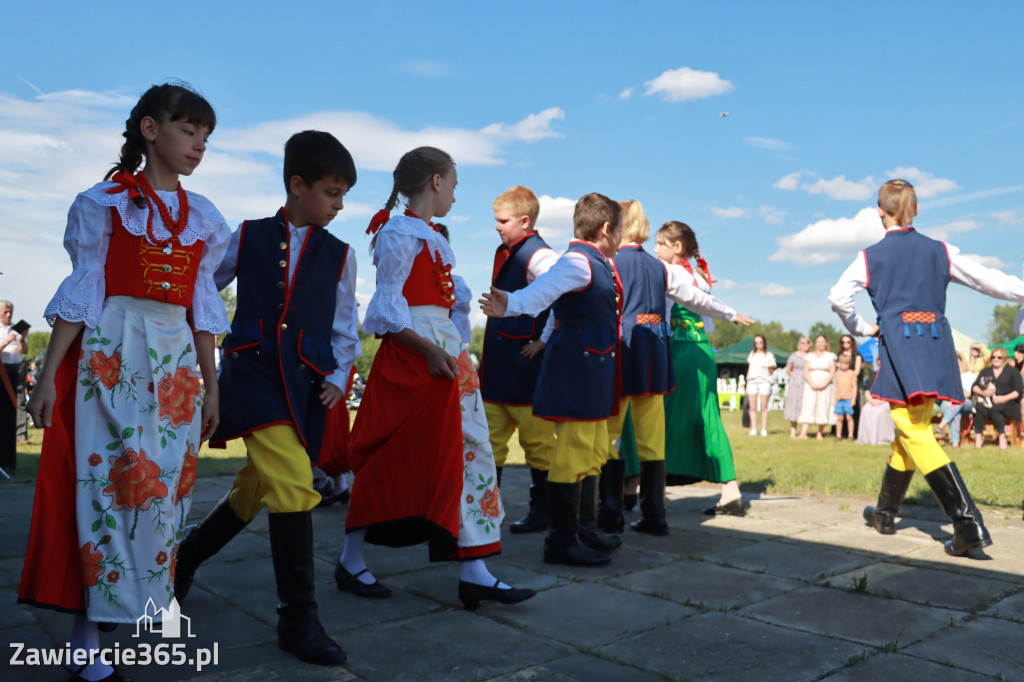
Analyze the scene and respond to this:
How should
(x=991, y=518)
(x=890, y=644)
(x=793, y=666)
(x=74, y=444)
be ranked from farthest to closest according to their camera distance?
(x=991, y=518)
(x=890, y=644)
(x=793, y=666)
(x=74, y=444)

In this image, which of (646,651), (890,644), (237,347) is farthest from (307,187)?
(890,644)

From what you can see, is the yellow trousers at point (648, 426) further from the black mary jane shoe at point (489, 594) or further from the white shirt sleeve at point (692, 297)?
the black mary jane shoe at point (489, 594)

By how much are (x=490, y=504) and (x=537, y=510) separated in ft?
5.88

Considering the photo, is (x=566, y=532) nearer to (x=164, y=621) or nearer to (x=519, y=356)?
(x=519, y=356)

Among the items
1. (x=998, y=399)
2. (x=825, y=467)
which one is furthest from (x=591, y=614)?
(x=998, y=399)

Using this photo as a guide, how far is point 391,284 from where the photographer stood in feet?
10.9

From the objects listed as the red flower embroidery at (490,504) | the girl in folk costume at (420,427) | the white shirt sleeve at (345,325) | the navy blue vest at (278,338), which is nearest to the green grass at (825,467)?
the red flower embroidery at (490,504)

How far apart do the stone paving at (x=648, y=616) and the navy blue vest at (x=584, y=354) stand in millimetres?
778

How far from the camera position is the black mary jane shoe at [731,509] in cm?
559

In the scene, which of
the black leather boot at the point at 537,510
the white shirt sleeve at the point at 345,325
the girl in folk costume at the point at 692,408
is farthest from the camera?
the girl in folk costume at the point at 692,408

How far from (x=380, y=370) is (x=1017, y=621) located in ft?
8.72

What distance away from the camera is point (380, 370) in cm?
345

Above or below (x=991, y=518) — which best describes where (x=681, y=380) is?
above

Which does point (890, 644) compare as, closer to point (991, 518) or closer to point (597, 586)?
point (597, 586)
